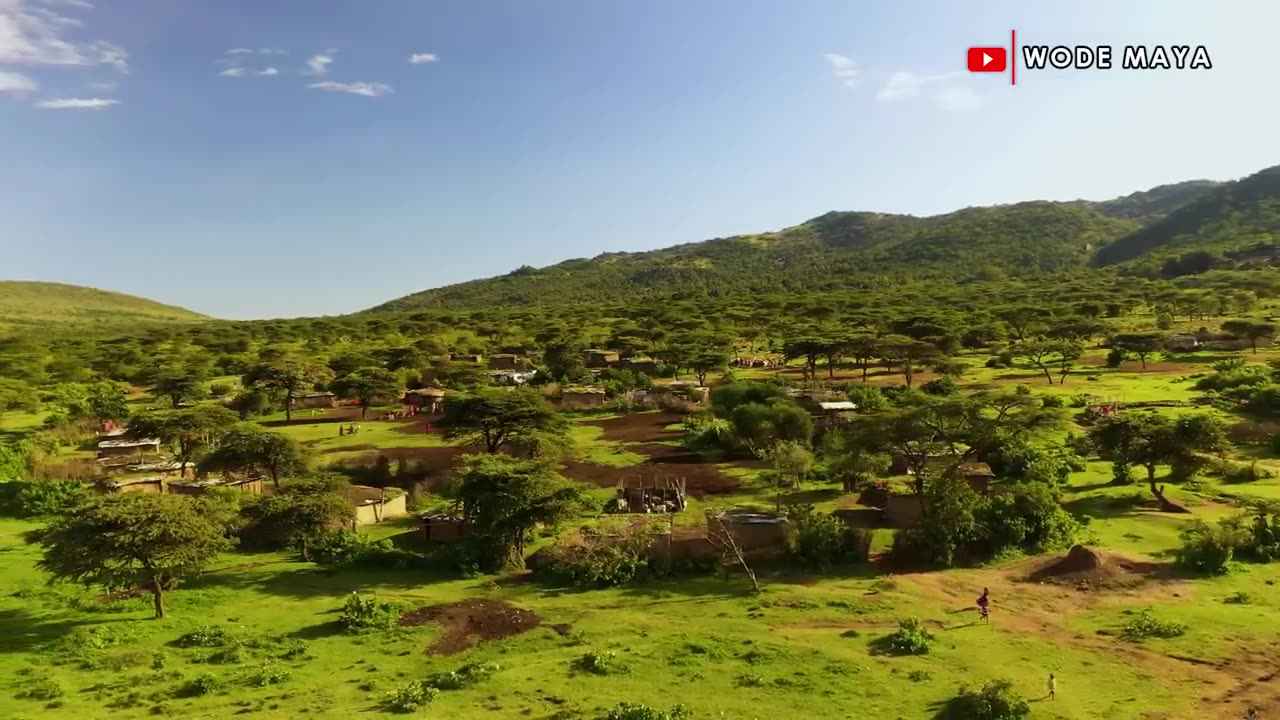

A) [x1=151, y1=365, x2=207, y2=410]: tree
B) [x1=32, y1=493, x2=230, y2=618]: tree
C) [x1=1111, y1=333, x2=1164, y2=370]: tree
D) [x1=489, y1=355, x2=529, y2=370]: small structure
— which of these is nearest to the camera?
[x1=32, y1=493, x2=230, y2=618]: tree

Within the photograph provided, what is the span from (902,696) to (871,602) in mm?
5373

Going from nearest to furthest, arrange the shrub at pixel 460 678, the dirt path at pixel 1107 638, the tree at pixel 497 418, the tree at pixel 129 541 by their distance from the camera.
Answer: the dirt path at pixel 1107 638 < the shrub at pixel 460 678 < the tree at pixel 129 541 < the tree at pixel 497 418

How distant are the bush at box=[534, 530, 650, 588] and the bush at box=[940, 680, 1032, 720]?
35.0ft

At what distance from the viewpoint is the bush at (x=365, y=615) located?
2082 cm

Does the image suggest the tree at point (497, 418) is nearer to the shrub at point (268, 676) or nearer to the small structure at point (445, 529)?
the small structure at point (445, 529)

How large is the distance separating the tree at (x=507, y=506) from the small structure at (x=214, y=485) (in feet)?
45.1

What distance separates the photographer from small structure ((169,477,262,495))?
109 ft

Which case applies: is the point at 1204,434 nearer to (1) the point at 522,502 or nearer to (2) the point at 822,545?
(2) the point at 822,545

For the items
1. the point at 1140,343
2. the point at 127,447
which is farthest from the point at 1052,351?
the point at 127,447

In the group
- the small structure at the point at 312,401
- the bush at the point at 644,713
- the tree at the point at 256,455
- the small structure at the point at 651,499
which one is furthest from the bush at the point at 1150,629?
the small structure at the point at 312,401

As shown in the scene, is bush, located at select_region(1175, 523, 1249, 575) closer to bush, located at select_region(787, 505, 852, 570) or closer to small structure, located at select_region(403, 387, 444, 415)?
bush, located at select_region(787, 505, 852, 570)

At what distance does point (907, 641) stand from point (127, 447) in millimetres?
42928

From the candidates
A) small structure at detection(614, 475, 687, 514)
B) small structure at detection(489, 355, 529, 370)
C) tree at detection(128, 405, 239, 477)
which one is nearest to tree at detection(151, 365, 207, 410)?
tree at detection(128, 405, 239, 477)

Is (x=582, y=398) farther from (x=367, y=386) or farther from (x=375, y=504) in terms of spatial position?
(x=375, y=504)
